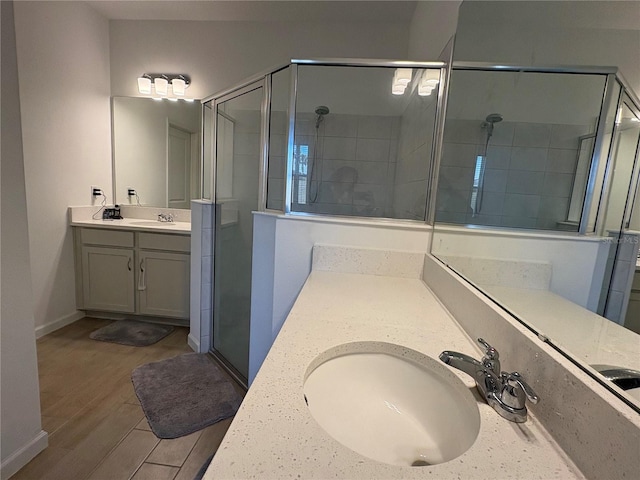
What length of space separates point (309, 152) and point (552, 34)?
1.63 meters

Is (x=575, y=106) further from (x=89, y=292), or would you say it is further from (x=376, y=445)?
(x=89, y=292)

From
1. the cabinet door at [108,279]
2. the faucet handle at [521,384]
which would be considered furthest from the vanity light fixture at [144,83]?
the faucet handle at [521,384]

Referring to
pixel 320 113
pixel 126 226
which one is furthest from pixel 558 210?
pixel 126 226

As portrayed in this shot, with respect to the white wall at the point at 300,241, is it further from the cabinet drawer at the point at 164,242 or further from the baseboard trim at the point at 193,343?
the cabinet drawer at the point at 164,242

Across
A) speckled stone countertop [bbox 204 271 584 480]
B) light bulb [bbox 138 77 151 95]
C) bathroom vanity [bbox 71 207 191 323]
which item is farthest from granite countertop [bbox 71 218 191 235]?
speckled stone countertop [bbox 204 271 584 480]

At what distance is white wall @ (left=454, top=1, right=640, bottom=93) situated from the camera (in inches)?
20.9

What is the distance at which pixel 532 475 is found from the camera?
426 mm

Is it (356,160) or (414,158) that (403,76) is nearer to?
(414,158)

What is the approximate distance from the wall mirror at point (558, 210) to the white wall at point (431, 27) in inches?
15.1

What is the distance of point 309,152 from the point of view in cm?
228

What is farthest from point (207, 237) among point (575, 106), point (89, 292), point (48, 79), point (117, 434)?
point (575, 106)

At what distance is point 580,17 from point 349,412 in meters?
0.99

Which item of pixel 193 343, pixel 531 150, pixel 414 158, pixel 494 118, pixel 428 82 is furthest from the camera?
pixel 193 343

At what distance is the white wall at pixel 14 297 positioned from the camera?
1176 millimetres
